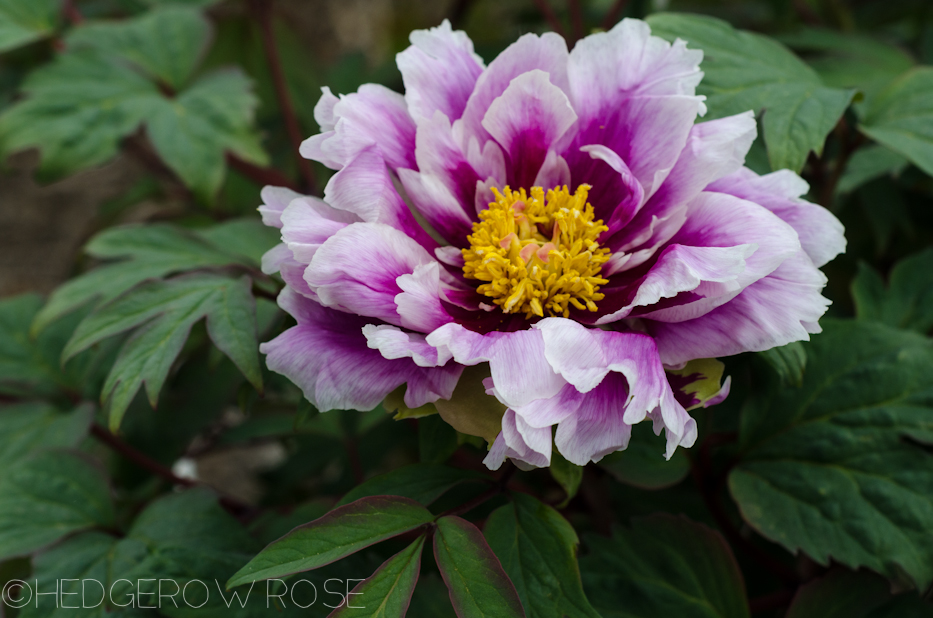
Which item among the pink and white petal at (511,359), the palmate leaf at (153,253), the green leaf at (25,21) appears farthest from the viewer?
the green leaf at (25,21)

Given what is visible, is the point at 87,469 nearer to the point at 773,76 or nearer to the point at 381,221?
the point at 381,221

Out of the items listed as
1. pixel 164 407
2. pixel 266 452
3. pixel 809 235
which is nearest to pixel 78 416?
pixel 164 407

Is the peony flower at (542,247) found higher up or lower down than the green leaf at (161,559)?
higher up

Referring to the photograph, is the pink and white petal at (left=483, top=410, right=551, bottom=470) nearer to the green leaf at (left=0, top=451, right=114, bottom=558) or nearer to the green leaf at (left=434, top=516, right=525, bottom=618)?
the green leaf at (left=434, top=516, right=525, bottom=618)

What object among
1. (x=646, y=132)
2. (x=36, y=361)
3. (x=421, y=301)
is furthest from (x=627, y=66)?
Answer: (x=36, y=361)

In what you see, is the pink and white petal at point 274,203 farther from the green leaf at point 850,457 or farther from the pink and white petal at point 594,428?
the green leaf at point 850,457

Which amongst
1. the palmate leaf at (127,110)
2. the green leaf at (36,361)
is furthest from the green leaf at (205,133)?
the green leaf at (36,361)
